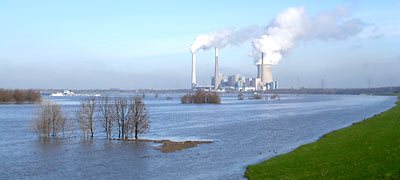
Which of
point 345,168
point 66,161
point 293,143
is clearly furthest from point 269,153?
point 66,161

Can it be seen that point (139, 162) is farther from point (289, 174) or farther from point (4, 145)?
point (4, 145)

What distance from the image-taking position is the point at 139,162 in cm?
1855

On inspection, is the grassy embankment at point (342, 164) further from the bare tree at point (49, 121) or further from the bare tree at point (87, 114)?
the bare tree at point (49, 121)

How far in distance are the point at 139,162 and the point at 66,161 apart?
374cm

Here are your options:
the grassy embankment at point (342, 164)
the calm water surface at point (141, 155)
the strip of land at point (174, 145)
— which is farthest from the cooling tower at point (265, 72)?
the grassy embankment at point (342, 164)

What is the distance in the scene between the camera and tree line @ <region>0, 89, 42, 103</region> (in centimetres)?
8406

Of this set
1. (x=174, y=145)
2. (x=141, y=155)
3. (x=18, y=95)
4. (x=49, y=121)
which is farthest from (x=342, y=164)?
(x=18, y=95)

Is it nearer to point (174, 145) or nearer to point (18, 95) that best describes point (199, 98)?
point (18, 95)

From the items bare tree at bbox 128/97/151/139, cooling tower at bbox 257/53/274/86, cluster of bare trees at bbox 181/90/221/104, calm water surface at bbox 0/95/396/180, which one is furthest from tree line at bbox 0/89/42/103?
cooling tower at bbox 257/53/274/86

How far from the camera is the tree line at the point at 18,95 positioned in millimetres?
84062

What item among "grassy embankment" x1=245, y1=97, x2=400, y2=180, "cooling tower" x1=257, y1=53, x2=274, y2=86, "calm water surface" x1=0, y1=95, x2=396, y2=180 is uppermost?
"cooling tower" x1=257, y1=53, x2=274, y2=86

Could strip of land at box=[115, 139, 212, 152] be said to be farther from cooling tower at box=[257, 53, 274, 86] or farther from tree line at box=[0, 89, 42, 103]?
cooling tower at box=[257, 53, 274, 86]

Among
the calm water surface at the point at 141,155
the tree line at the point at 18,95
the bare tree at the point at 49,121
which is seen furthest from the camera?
the tree line at the point at 18,95

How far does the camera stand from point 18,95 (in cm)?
8650
